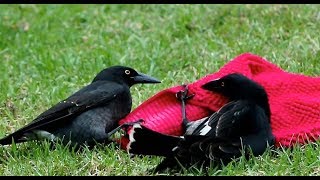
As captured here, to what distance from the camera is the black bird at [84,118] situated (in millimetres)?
6148

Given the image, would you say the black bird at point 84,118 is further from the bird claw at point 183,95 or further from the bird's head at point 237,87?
the bird's head at point 237,87

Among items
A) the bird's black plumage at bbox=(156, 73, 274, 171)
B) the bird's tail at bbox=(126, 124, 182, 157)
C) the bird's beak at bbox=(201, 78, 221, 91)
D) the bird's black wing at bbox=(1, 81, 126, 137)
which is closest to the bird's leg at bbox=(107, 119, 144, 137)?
the bird's black wing at bbox=(1, 81, 126, 137)

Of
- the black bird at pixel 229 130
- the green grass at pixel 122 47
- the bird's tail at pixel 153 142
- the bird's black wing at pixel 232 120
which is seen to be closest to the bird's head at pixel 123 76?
the green grass at pixel 122 47

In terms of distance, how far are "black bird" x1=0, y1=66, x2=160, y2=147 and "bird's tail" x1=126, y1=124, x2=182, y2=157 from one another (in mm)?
877

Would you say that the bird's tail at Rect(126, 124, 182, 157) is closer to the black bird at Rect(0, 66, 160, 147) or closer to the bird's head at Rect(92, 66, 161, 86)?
the black bird at Rect(0, 66, 160, 147)

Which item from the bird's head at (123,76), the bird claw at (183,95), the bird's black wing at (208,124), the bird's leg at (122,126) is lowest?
the bird's leg at (122,126)

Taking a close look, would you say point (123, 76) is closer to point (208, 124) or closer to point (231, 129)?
point (208, 124)

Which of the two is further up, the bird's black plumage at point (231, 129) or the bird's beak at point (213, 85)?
the bird's beak at point (213, 85)

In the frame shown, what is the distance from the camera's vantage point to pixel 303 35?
868 cm

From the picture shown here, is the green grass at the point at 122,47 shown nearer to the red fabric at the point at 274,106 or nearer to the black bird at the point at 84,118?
the black bird at the point at 84,118

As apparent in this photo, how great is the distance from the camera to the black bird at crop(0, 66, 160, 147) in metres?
6.15

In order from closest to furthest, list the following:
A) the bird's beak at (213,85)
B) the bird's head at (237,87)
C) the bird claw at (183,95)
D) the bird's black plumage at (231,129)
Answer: the bird's black plumage at (231,129) → the bird's head at (237,87) → the bird's beak at (213,85) → the bird claw at (183,95)

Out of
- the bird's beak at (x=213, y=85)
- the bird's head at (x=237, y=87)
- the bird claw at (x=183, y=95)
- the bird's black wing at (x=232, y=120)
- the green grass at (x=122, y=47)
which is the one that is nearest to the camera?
the bird's black wing at (x=232, y=120)

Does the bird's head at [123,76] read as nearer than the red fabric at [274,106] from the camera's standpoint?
No
